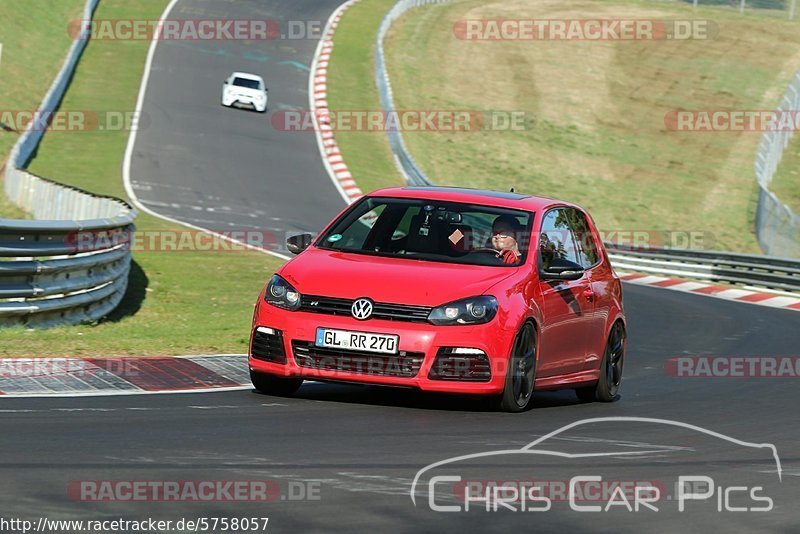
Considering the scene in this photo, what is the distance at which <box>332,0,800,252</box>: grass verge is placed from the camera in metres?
42.4

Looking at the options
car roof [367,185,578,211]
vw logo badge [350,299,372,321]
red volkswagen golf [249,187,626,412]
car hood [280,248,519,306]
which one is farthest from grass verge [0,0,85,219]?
vw logo badge [350,299,372,321]

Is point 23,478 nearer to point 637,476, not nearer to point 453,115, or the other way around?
point 637,476

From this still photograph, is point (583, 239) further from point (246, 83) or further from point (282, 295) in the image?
point (246, 83)

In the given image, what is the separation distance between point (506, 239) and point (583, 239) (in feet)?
4.42

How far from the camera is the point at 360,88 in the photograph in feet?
159

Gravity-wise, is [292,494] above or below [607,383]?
above

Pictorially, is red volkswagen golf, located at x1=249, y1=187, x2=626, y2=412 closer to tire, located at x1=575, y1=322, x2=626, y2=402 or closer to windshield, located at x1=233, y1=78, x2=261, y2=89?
tire, located at x1=575, y1=322, x2=626, y2=402

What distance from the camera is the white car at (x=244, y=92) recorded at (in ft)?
146

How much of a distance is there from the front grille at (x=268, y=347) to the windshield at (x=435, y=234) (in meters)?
1.03

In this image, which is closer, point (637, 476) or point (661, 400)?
point (637, 476)

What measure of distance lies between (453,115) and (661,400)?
37594mm

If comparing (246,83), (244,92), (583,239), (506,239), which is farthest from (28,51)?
(506,239)

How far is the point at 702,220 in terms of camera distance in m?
41.0

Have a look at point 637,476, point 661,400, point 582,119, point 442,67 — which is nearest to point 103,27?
point 442,67
